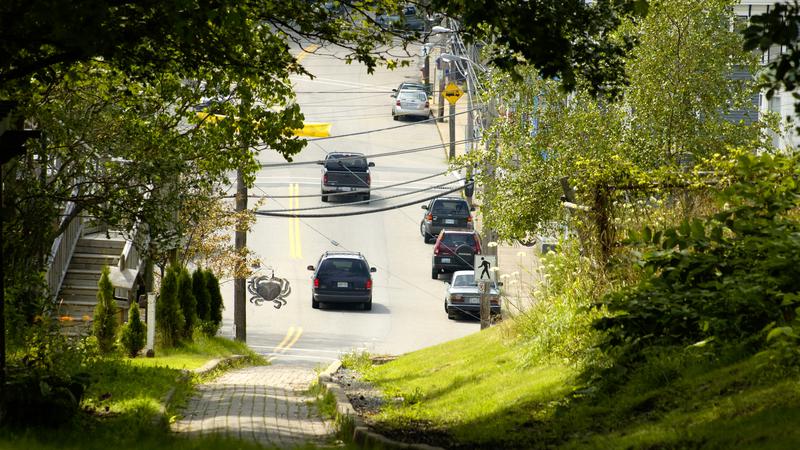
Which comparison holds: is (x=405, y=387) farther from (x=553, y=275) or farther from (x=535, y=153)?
(x=535, y=153)

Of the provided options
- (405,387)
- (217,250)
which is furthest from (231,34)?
(217,250)

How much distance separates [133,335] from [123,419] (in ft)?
40.8

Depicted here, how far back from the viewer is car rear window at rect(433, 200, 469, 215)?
1964 inches

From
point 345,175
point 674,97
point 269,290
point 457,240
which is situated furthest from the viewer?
point 345,175

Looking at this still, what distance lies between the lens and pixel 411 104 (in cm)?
6725

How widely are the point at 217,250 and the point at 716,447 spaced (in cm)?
3059

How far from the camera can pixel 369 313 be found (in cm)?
4162

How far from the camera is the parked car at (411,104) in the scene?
6712 centimetres

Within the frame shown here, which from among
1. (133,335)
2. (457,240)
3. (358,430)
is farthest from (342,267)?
(358,430)

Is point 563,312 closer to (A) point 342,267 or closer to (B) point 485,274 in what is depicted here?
(B) point 485,274

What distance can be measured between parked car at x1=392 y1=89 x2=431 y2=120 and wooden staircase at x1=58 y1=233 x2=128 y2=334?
38.5 meters

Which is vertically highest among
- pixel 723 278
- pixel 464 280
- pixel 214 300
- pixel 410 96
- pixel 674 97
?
pixel 410 96

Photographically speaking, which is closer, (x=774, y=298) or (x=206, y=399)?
(x=774, y=298)

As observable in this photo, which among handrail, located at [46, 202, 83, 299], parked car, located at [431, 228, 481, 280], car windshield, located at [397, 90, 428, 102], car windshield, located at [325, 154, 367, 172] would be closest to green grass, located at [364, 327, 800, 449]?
handrail, located at [46, 202, 83, 299]
